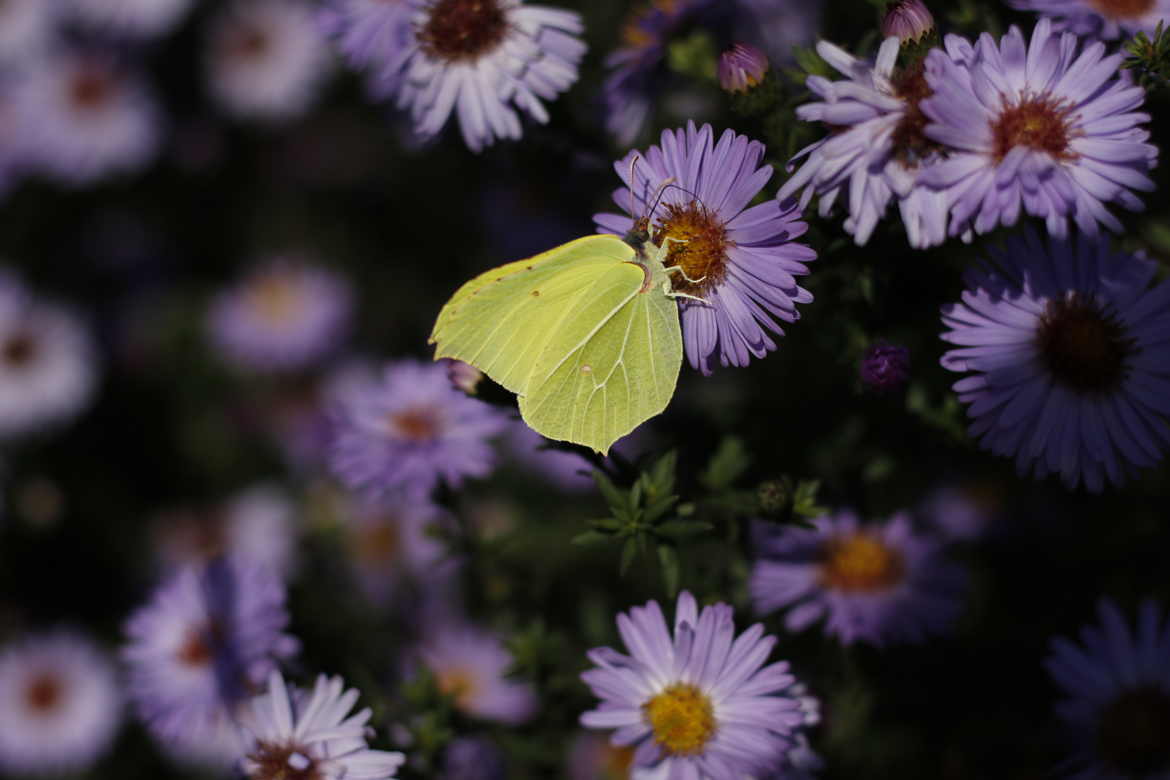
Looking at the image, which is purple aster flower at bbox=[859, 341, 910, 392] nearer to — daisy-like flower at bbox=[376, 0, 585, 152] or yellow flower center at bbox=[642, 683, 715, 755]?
yellow flower center at bbox=[642, 683, 715, 755]

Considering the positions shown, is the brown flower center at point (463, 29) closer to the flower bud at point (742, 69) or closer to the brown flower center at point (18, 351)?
the flower bud at point (742, 69)

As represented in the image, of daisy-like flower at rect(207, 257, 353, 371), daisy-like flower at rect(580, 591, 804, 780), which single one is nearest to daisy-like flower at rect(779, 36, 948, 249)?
daisy-like flower at rect(580, 591, 804, 780)

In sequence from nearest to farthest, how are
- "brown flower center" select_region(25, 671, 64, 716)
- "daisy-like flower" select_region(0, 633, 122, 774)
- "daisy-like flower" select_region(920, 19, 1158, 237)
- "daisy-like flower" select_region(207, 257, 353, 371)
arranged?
"daisy-like flower" select_region(920, 19, 1158, 237), "daisy-like flower" select_region(0, 633, 122, 774), "brown flower center" select_region(25, 671, 64, 716), "daisy-like flower" select_region(207, 257, 353, 371)

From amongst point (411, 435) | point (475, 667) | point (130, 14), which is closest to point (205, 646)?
point (411, 435)

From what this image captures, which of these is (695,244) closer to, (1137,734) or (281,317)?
(1137,734)

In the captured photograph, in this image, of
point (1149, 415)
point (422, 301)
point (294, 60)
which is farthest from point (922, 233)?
point (294, 60)

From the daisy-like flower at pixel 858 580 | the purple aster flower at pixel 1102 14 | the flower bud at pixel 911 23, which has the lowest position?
the daisy-like flower at pixel 858 580

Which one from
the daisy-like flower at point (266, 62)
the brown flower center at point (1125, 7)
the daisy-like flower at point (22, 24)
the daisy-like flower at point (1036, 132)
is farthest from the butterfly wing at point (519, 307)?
the daisy-like flower at point (22, 24)
